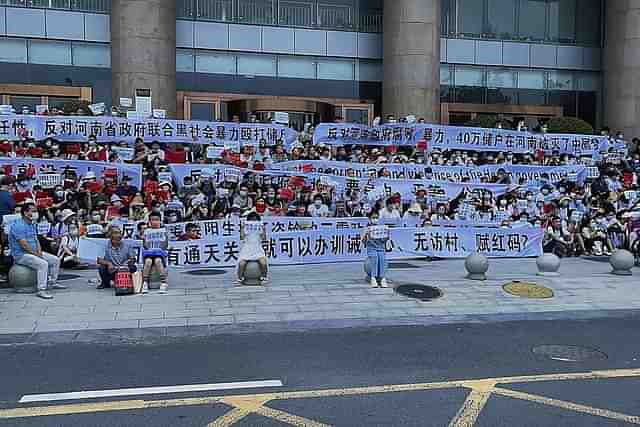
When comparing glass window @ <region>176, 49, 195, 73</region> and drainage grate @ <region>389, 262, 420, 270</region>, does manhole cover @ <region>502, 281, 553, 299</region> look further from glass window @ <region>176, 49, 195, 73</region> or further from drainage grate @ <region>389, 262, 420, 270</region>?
glass window @ <region>176, 49, 195, 73</region>

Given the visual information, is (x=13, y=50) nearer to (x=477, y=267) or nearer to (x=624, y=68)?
(x=477, y=267)

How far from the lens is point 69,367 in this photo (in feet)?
23.0

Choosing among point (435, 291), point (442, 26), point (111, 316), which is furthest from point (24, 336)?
point (442, 26)

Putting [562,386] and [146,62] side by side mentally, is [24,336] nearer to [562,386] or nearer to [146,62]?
[562,386]

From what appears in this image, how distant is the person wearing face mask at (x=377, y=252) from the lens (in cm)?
1145

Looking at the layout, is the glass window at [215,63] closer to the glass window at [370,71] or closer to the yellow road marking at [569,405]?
the glass window at [370,71]

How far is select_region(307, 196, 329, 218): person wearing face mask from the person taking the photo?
14.8 meters

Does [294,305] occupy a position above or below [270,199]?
below

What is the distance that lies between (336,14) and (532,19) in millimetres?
8926

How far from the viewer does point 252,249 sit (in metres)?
11.6

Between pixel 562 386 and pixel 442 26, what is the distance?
80.3 feet

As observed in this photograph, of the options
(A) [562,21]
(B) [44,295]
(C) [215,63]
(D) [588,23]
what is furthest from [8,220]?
(D) [588,23]

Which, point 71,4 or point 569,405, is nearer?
point 569,405

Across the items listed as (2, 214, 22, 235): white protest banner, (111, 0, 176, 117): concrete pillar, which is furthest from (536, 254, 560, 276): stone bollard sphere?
(111, 0, 176, 117): concrete pillar
